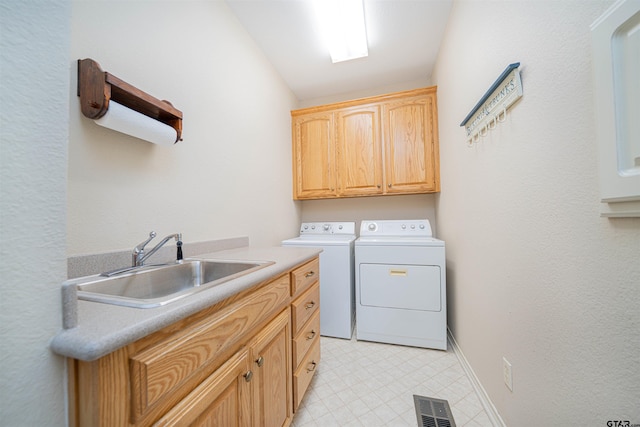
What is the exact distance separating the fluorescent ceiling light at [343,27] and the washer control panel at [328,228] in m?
1.68

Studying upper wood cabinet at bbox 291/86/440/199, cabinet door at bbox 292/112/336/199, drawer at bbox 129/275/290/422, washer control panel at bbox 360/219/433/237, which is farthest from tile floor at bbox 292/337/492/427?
cabinet door at bbox 292/112/336/199

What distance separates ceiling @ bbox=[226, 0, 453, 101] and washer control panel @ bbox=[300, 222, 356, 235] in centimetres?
162

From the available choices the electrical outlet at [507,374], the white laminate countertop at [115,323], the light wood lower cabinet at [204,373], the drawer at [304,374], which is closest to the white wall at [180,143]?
the white laminate countertop at [115,323]

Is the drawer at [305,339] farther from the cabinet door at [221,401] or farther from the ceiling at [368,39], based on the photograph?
the ceiling at [368,39]

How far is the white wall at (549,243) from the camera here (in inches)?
22.9

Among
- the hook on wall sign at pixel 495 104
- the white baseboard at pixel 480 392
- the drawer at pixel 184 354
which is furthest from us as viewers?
the white baseboard at pixel 480 392

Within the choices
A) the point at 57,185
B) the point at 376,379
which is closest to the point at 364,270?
the point at 376,379

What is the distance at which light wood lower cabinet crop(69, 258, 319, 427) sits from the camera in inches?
17.0

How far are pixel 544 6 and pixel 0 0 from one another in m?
1.37

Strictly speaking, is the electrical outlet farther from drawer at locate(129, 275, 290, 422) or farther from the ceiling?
the ceiling

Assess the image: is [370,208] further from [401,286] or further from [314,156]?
[401,286]

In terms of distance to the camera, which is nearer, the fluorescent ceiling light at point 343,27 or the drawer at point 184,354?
the drawer at point 184,354

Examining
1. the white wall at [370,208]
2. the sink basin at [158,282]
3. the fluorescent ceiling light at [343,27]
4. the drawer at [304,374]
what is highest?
the fluorescent ceiling light at [343,27]

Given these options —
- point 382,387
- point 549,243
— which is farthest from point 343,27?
point 382,387
